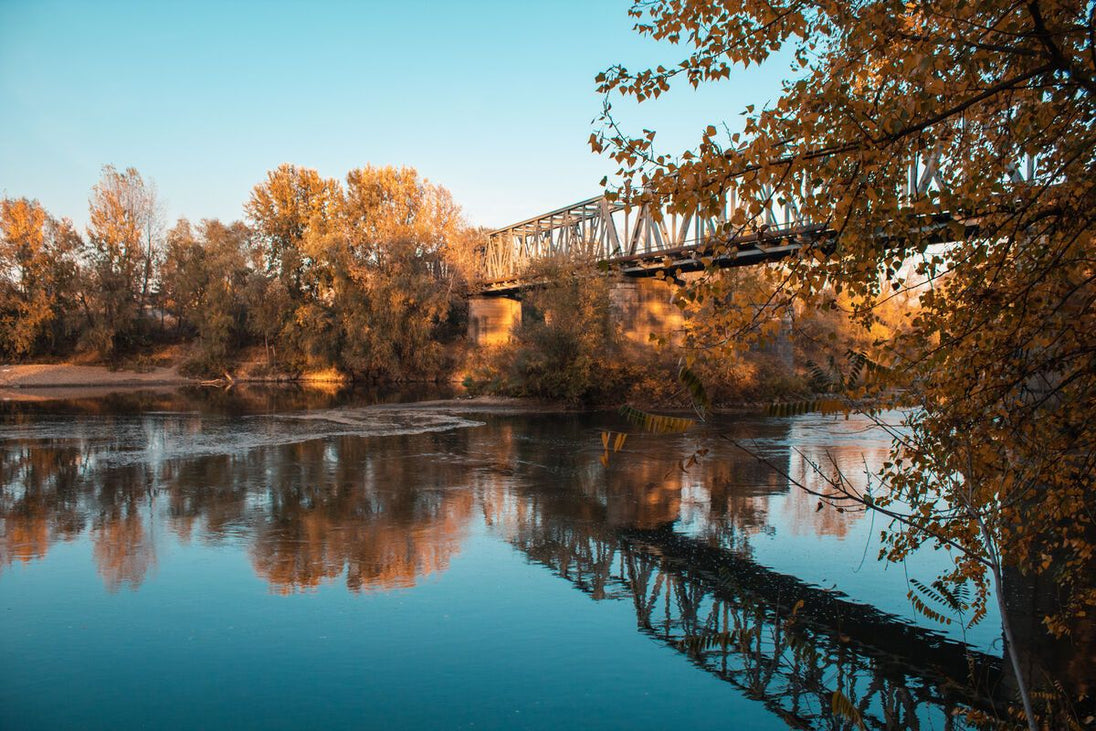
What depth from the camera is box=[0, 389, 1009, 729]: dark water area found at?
23.4 feet

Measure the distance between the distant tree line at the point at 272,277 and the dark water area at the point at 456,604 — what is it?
38864 mm

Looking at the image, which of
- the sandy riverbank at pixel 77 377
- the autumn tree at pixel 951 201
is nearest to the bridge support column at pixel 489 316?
the sandy riverbank at pixel 77 377

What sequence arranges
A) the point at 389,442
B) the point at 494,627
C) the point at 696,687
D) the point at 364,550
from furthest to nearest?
the point at 389,442 → the point at 364,550 → the point at 494,627 → the point at 696,687

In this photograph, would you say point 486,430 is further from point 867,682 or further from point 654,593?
point 867,682

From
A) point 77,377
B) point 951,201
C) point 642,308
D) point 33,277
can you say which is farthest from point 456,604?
point 33,277

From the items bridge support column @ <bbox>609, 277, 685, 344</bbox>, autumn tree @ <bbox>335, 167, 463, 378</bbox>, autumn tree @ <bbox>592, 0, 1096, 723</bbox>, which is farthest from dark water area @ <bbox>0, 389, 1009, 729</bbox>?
autumn tree @ <bbox>335, 167, 463, 378</bbox>

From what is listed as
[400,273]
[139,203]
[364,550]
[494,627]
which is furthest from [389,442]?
[139,203]

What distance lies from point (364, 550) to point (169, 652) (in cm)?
386

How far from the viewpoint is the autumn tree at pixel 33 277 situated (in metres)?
58.1

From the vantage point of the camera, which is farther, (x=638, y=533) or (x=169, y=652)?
(x=638, y=533)

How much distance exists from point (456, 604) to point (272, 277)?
57.2m

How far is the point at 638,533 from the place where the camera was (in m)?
13.0

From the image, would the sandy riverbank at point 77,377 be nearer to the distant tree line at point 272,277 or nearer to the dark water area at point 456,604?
the distant tree line at point 272,277

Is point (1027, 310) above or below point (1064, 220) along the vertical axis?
below
